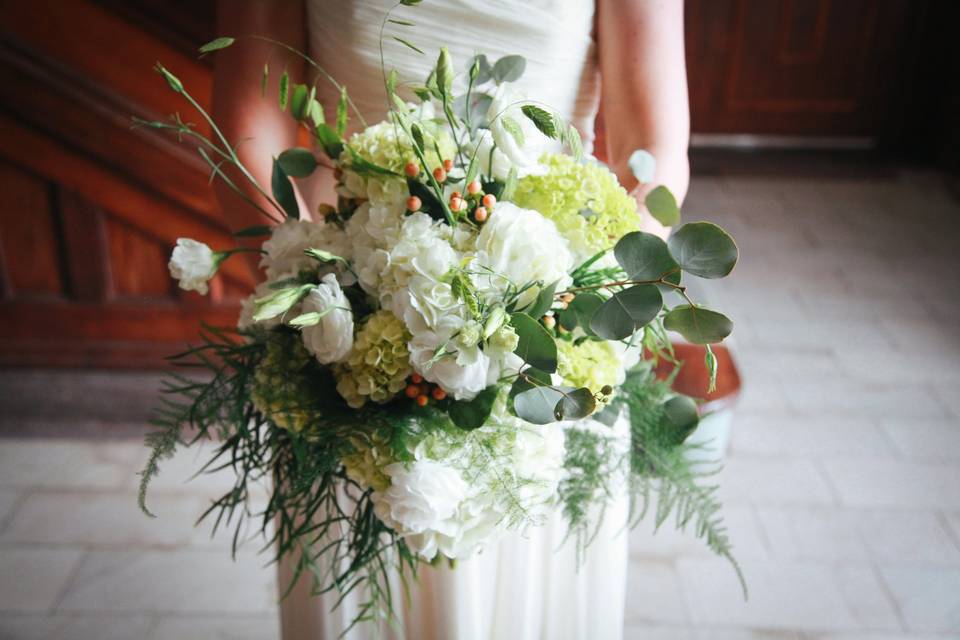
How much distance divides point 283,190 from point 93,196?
175 cm

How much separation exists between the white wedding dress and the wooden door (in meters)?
1.08

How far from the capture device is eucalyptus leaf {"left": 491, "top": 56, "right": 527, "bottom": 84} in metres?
0.81

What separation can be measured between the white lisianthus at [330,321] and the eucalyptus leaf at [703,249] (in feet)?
0.89

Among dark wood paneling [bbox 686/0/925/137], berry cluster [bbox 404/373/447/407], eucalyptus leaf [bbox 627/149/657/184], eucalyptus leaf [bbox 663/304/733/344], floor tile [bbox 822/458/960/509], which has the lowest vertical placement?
floor tile [bbox 822/458/960/509]

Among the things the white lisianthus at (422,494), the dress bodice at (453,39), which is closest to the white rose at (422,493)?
the white lisianthus at (422,494)

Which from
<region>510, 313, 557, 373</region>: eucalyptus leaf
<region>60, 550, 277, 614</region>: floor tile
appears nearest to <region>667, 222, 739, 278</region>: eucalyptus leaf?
<region>510, 313, 557, 373</region>: eucalyptus leaf

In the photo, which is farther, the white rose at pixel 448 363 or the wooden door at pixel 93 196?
the wooden door at pixel 93 196

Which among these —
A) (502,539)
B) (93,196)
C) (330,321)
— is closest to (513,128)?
(330,321)

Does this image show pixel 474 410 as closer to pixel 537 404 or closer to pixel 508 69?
pixel 537 404

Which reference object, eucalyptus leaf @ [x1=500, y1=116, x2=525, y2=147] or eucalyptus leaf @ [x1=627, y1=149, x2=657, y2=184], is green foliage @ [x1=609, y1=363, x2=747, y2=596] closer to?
eucalyptus leaf @ [x1=627, y1=149, x2=657, y2=184]

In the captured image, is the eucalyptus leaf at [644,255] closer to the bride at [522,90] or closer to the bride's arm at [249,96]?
the bride at [522,90]

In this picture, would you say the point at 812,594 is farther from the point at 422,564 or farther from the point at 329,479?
the point at 329,479

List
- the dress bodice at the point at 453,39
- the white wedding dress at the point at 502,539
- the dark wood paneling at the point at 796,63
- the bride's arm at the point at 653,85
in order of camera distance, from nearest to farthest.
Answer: the white wedding dress at the point at 502,539, the bride's arm at the point at 653,85, the dress bodice at the point at 453,39, the dark wood paneling at the point at 796,63

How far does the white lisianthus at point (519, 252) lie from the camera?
2.29 ft
